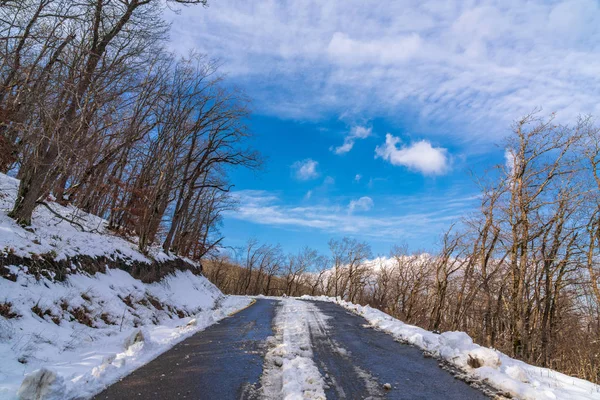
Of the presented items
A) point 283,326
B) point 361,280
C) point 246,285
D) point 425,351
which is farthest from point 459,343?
point 246,285

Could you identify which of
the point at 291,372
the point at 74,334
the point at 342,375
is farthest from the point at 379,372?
the point at 74,334

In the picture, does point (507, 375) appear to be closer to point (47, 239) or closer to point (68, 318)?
point (68, 318)

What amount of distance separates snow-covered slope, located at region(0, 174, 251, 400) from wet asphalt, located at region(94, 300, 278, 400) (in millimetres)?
292

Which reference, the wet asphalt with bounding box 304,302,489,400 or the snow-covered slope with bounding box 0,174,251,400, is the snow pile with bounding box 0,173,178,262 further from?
the wet asphalt with bounding box 304,302,489,400

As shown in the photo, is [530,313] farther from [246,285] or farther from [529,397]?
[246,285]

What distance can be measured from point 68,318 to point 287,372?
475 centimetres

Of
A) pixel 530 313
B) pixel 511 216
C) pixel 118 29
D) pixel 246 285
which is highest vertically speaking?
pixel 118 29

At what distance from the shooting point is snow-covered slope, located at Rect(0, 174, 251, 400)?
13.9 ft

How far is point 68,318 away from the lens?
6.69 m

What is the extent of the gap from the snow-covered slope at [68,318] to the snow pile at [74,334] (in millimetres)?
10

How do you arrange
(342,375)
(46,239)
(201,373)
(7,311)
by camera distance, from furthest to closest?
(46,239) < (7,311) < (342,375) < (201,373)

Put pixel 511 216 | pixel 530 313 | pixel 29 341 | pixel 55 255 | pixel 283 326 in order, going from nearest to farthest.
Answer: pixel 29 341
pixel 55 255
pixel 283 326
pixel 511 216
pixel 530 313

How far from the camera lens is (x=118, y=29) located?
1004 centimetres

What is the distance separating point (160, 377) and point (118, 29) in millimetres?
9968
